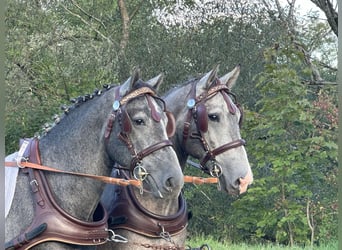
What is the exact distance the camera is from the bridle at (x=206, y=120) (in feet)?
11.6

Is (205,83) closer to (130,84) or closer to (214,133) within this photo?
(214,133)

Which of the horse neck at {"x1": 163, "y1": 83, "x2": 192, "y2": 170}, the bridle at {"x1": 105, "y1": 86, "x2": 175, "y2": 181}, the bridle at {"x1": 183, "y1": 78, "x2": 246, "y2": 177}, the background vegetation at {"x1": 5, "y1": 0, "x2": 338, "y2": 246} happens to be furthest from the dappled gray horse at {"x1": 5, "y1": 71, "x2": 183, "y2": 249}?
the background vegetation at {"x1": 5, "y1": 0, "x2": 338, "y2": 246}

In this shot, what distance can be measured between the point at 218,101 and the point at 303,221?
14.8ft

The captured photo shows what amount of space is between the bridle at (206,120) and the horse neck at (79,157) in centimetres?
67

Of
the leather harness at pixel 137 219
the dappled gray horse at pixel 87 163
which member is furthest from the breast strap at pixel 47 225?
the leather harness at pixel 137 219

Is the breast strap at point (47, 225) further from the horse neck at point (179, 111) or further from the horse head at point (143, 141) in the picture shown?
the horse neck at point (179, 111)

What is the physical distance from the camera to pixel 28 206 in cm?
286

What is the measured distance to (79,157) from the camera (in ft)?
9.85

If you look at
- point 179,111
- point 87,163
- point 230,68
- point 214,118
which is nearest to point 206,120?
point 214,118

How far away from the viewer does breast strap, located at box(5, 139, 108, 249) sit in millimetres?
2791

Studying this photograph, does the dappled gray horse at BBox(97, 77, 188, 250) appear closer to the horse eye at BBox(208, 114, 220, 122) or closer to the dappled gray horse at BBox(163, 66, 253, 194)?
the dappled gray horse at BBox(163, 66, 253, 194)

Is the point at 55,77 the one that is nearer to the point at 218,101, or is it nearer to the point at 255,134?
the point at 255,134

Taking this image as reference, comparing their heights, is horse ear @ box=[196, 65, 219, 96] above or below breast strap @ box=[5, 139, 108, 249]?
above

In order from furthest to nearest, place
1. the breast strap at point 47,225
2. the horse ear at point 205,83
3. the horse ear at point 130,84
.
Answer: the horse ear at point 205,83 → the horse ear at point 130,84 → the breast strap at point 47,225
